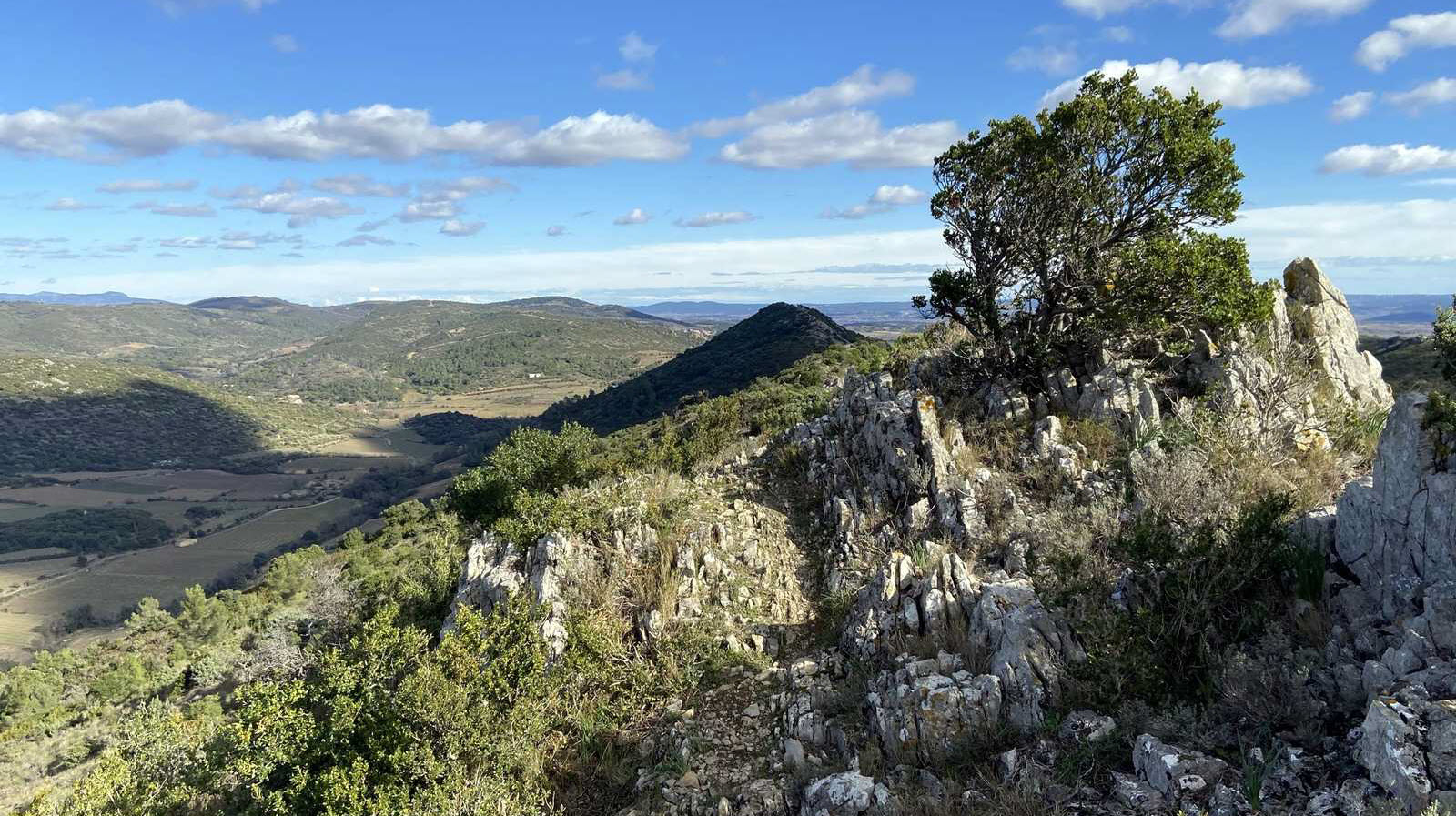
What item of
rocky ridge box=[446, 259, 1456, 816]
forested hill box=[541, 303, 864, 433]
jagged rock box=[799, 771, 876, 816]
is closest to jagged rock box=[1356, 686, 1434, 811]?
rocky ridge box=[446, 259, 1456, 816]

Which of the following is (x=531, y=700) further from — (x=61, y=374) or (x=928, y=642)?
(x=61, y=374)

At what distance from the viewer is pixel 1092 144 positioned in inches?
519

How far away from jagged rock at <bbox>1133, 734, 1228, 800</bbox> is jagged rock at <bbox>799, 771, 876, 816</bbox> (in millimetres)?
2530

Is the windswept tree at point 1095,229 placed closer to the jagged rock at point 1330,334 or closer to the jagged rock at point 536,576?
the jagged rock at point 1330,334

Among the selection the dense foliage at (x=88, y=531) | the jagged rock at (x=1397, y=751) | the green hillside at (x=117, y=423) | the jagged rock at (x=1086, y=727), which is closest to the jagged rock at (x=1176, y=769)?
the jagged rock at (x=1086, y=727)

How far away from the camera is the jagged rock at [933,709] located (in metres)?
7.08

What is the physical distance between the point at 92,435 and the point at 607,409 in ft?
497

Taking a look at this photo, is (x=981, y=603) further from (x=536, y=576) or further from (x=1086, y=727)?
(x=536, y=576)

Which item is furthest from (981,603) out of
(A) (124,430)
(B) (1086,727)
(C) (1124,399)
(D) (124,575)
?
(A) (124,430)

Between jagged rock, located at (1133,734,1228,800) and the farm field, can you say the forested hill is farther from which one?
jagged rock, located at (1133,734,1228,800)

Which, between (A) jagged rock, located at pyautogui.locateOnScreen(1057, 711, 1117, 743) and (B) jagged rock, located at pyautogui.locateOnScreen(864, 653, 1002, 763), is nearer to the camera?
(A) jagged rock, located at pyautogui.locateOnScreen(1057, 711, 1117, 743)

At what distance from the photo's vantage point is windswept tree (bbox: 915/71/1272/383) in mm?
12312

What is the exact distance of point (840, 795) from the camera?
6684mm

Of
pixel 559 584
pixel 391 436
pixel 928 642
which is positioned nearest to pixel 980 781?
pixel 928 642
